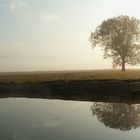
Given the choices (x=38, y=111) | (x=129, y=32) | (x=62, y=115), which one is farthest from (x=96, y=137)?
(x=129, y=32)

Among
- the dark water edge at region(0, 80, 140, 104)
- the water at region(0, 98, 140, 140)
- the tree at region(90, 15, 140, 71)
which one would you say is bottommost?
the water at region(0, 98, 140, 140)

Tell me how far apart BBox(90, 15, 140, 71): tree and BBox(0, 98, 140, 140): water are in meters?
48.4

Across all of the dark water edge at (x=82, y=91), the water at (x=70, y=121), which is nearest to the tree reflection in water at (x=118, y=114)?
the water at (x=70, y=121)

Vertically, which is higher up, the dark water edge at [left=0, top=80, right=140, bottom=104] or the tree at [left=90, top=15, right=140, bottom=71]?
the tree at [left=90, top=15, right=140, bottom=71]

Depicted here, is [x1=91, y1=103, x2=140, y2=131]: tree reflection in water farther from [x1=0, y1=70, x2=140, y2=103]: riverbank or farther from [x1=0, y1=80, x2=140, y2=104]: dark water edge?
[x1=0, y1=70, x2=140, y2=103]: riverbank

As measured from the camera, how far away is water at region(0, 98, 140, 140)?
18.2 m

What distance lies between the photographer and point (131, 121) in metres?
22.7

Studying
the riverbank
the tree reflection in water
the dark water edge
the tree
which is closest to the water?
the tree reflection in water

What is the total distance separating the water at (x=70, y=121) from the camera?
18.2 m

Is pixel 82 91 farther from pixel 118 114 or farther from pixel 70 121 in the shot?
pixel 70 121

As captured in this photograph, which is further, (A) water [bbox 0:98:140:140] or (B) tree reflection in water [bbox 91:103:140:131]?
(B) tree reflection in water [bbox 91:103:140:131]

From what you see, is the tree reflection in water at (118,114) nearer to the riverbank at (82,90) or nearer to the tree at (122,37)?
the riverbank at (82,90)

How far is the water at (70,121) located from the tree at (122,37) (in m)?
48.4

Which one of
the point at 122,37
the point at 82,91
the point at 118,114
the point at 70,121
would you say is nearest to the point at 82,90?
the point at 82,91
